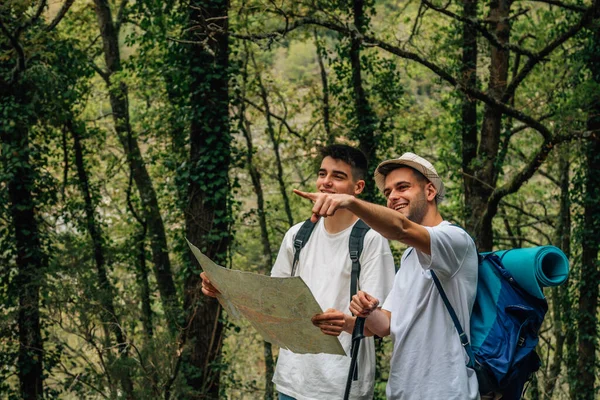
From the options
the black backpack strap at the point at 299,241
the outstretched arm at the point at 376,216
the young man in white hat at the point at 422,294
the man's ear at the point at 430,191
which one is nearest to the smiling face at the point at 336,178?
the black backpack strap at the point at 299,241

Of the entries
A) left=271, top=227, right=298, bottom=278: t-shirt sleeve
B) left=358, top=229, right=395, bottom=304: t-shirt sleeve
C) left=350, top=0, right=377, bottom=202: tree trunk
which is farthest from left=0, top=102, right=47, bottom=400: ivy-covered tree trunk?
left=358, top=229, right=395, bottom=304: t-shirt sleeve

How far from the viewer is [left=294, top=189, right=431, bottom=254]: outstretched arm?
260cm

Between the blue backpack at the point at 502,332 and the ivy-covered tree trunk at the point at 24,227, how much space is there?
7739 mm

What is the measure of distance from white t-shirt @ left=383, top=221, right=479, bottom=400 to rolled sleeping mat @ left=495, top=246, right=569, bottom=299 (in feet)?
0.60

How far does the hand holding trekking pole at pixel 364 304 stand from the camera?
3.16 metres

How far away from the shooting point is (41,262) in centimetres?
1042

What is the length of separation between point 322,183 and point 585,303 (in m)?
9.70

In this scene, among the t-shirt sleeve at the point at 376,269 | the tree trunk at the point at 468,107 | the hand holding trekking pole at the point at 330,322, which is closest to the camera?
the hand holding trekking pole at the point at 330,322

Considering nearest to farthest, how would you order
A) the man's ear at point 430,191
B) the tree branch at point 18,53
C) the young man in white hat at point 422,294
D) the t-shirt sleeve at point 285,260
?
the young man in white hat at point 422,294, the man's ear at point 430,191, the t-shirt sleeve at point 285,260, the tree branch at point 18,53

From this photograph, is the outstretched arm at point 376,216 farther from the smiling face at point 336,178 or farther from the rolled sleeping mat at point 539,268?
the smiling face at point 336,178

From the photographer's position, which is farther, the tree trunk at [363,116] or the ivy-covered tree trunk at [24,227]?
the tree trunk at [363,116]

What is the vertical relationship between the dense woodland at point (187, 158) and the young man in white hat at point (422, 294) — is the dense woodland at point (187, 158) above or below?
above

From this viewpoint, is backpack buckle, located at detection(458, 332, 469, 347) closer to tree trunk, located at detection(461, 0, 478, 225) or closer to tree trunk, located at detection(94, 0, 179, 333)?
tree trunk, located at detection(461, 0, 478, 225)

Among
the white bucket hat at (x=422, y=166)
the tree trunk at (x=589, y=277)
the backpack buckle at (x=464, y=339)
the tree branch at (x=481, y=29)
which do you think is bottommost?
the backpack buckle at (x=464, y=339)
